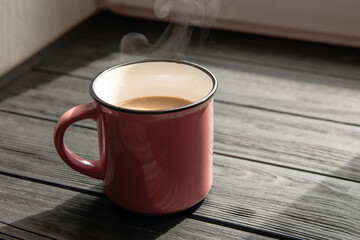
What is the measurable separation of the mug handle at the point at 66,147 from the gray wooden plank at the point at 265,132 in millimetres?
203

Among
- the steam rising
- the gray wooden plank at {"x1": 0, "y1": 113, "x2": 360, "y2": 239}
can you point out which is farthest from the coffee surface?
the steam rising

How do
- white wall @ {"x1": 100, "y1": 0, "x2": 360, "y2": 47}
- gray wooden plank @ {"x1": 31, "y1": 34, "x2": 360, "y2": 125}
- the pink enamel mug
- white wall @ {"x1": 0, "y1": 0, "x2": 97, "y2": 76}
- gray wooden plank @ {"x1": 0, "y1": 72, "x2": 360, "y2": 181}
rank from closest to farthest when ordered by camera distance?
the pink enamel mug
gray wooden plank @ {"x1": 0, "y1": 72, "x2": 360, "y2": 181}
gray wooden plank @ {"x1": 31, "y1": 34, "x2": 360, "y2": 125}
white wall @ {"x1": 0, "y1": 0, "x2": 97, "y2": 76}
white wall @ {"x1": 100, "y1": 0, "x2": 360, "y2": 47}

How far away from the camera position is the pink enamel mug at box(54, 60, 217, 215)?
0.49 meters

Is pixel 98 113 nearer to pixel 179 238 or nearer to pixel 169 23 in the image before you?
pixel 179 238

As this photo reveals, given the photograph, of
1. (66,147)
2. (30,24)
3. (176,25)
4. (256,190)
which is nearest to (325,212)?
(256,190)

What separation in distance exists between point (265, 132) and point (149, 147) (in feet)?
1.03

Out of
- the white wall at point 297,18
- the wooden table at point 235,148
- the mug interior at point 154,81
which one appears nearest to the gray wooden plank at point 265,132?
the wooden table at point 235,148

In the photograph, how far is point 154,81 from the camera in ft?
2.03

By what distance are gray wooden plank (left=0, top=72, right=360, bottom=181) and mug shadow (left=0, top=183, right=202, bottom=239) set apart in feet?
0.56

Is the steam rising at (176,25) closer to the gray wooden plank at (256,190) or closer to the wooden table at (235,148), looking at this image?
the wooden table at (235,148)

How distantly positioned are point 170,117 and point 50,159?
0.29m

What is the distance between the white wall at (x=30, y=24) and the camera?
96 centimetres

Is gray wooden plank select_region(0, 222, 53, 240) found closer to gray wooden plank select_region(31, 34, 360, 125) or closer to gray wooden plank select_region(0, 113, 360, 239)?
gray wooden plank select_region(0, 113, 360, 239)

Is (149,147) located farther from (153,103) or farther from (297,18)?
(297,18)
